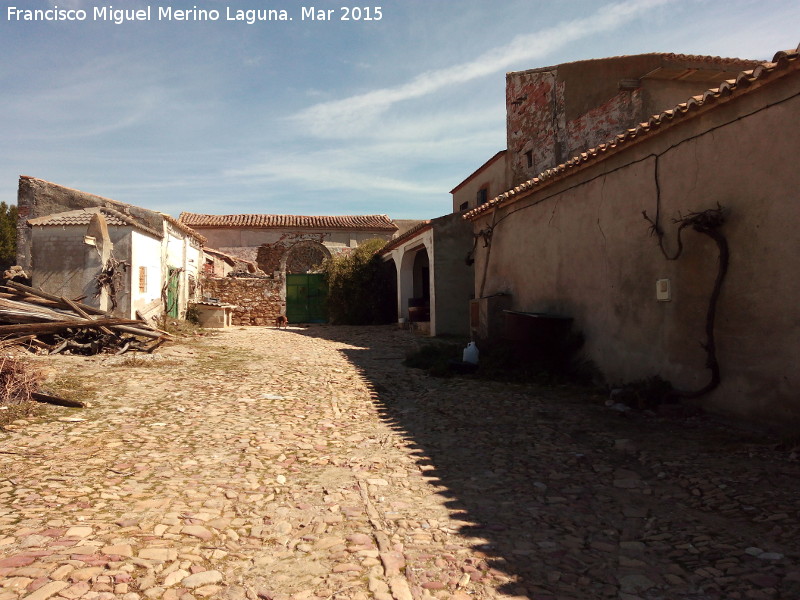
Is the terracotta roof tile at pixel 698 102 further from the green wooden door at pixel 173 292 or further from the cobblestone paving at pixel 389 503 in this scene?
the green wooden door at pixel 173 292

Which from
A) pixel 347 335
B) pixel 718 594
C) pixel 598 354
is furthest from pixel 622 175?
pixel 347 335

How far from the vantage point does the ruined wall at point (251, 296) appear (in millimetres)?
23125

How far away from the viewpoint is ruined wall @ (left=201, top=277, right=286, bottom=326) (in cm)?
2312

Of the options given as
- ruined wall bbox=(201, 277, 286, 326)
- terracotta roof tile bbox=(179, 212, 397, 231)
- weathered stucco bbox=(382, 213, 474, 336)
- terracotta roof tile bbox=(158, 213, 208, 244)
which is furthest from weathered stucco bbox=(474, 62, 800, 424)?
terracotta roof tile bbox=(179, 212, 397, 231)

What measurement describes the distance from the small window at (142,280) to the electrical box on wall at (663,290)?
1357 centimetres

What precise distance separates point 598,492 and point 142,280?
47.9ft

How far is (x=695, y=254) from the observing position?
629 cm

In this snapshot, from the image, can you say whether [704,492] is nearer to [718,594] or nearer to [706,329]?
[718,594]

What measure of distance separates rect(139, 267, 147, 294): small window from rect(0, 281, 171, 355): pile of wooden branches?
13.0ft

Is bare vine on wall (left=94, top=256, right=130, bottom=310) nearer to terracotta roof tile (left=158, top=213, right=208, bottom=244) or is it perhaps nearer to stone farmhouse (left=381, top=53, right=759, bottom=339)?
terracotta roof tile (left=158, top=213, right=208, bottom=244)

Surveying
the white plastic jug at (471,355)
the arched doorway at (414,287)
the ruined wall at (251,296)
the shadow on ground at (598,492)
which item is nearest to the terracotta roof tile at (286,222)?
the ruined wall at (251,296)

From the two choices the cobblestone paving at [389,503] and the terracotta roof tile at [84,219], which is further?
the terracotta roof tile at [84,219]

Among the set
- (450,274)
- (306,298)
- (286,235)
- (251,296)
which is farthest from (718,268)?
(286,235)

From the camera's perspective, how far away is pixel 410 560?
317 centimetres
